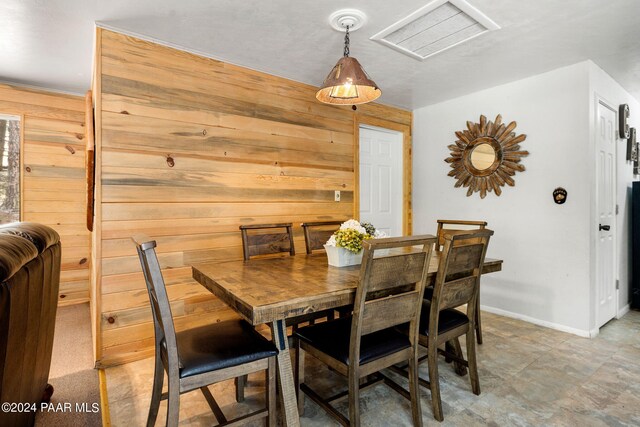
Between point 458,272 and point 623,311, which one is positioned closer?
point 458,272

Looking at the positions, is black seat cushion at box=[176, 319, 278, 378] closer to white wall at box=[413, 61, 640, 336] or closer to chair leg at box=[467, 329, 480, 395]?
chair leg at box=[467, 329, 480, 395]

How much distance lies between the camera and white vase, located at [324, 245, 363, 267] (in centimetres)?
205

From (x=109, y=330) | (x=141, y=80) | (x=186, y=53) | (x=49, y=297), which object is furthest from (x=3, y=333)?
(x=186, y=53)

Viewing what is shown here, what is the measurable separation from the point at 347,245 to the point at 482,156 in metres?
2.30

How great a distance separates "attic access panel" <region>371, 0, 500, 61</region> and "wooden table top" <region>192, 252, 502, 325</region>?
1.56 metres

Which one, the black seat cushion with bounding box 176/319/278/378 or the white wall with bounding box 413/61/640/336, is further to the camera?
the white wall with bounding box 413/61/640/336

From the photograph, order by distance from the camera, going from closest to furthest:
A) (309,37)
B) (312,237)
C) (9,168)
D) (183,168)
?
(309,37), (183,168), (312,237), (9,168)

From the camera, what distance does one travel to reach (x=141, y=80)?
2.46m

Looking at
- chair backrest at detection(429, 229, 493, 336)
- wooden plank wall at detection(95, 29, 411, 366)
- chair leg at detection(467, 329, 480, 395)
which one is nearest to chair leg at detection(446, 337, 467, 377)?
chair leg at detection(467, 329, 480, 395)

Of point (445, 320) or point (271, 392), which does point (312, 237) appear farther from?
point (271, 392)

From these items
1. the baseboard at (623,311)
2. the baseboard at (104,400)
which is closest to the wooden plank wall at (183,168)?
the baseboard at (104,400)

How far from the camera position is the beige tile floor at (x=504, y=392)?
1779 mm

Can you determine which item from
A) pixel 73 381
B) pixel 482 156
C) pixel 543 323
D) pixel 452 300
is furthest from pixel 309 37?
pixel 543 323

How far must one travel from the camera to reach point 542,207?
3148mm
